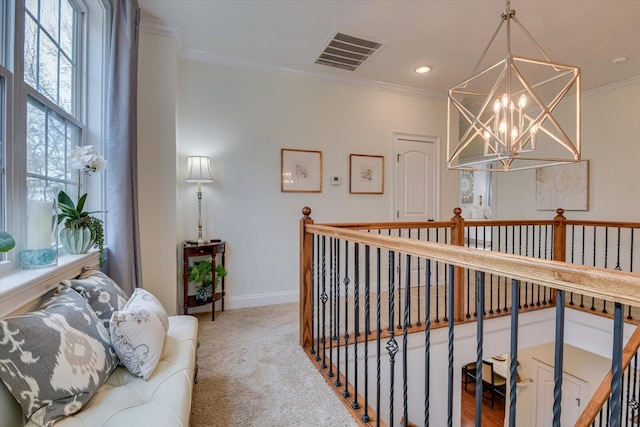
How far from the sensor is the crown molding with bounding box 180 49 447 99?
3.03 m

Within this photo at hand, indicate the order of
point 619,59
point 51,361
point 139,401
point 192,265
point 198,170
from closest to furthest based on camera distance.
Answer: point 51,361
point 139,401
point 198,170
point 192,265
point 619,59

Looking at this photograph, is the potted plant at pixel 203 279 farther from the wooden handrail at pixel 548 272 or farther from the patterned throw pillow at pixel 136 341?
the wooden handrail at pixel 548 272

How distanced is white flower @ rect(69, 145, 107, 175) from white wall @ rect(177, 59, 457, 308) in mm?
1223

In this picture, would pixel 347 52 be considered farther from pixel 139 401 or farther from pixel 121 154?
pixel 139 401

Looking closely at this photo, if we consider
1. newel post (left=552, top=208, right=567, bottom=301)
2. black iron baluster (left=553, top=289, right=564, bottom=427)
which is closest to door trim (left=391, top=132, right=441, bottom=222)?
newel post (left=552, top=208, right=567, bottom=301)

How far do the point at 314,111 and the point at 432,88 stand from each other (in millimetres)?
1642

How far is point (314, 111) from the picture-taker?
350 centimetres

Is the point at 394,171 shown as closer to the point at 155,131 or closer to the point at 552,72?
the point at 552,72

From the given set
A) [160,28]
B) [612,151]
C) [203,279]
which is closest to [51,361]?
[203,279]

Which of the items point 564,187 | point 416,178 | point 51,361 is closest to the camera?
point 51,361

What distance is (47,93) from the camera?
1641 millimetres

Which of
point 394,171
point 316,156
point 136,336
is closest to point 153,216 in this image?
point 136,336

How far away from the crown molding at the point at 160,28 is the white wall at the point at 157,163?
37 mm

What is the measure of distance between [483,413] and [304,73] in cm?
562
